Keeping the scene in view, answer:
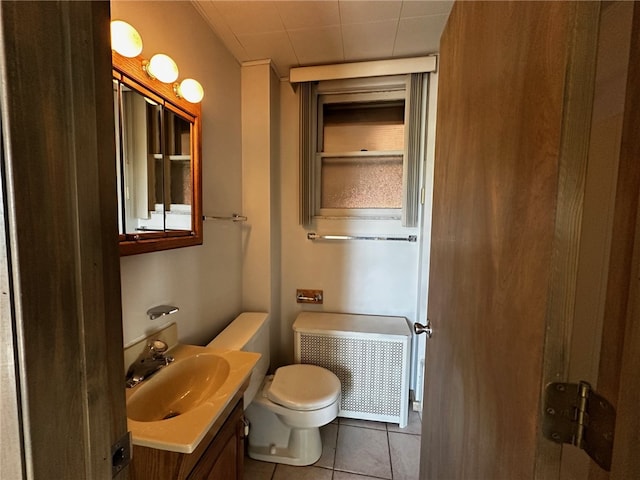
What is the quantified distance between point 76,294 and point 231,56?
1.88m

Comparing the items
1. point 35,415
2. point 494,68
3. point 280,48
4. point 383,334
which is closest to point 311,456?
point 383,334

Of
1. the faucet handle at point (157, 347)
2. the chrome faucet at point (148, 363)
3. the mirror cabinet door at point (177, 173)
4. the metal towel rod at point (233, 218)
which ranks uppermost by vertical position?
the mirror cabinet door at point (177, 173)

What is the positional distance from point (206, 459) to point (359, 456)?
1.13m

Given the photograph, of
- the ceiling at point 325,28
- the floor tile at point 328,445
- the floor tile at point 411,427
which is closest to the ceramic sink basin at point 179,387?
the floor tile at point 328,445

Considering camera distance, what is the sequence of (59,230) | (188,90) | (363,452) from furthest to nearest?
(363,452)
(188,90)
(59,230)

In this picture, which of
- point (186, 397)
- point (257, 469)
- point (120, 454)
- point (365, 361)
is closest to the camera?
point (120, 454)

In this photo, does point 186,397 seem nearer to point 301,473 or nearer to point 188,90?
point 301,473

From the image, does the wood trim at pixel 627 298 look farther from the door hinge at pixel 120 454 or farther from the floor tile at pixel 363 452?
the floor tile at pixel 363 452

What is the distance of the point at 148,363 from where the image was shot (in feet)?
3.47

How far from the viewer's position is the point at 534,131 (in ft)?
1.60

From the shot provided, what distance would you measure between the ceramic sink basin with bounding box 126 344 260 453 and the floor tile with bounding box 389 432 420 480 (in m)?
1.10

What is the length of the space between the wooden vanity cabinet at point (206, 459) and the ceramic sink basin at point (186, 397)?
0.14 feet

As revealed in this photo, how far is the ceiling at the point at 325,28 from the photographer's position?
1.39 meters

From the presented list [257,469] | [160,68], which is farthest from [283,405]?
[160,68]
